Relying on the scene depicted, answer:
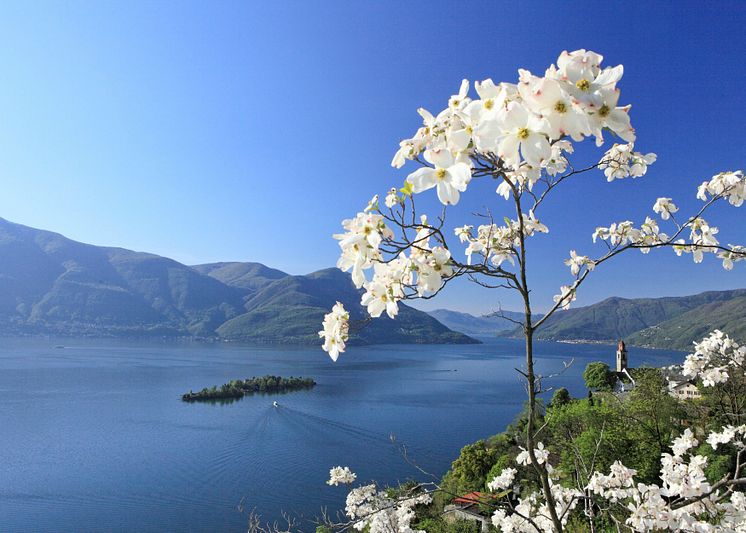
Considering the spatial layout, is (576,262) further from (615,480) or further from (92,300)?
(92,300)

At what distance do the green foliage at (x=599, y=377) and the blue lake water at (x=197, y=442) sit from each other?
762 cm

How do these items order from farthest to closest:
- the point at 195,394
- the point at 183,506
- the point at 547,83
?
the point at 195,394, the point at 183,506, the point at 547,83

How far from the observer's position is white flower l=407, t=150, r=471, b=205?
1.12 metres

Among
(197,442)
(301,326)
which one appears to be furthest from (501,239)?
(301,326)

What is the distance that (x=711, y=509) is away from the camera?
275cm

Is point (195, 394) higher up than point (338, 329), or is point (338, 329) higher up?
point (338, 329)

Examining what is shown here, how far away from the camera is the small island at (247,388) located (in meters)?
45.4

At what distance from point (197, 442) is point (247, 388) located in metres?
19.0

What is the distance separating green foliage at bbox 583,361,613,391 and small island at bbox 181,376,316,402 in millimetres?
30288

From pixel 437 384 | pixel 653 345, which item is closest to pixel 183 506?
pixel 437 384

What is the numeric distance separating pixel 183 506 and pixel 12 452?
14.6 metres

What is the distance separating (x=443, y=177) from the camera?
1.16 metres

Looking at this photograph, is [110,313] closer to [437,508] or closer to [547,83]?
[437,508]

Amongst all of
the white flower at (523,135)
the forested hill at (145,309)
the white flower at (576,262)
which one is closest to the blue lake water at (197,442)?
the white flower at (576,262)
